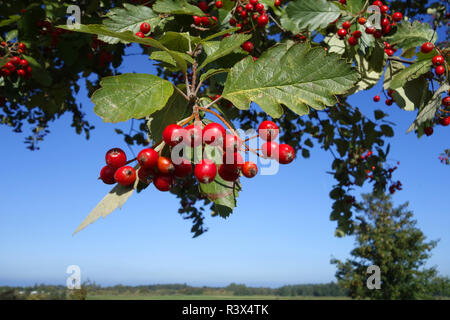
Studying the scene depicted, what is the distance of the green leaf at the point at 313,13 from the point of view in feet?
8.13

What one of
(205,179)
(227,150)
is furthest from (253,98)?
(205,179)

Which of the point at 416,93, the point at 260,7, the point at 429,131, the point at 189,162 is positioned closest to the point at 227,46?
the point at 189,162

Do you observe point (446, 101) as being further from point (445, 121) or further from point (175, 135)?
point (175, 135)

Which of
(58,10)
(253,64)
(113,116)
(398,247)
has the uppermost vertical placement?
(58,10)

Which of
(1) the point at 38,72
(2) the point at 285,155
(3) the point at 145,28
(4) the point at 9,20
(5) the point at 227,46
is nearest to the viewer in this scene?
(2) the point at 285,155

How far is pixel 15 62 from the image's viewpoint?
3.22 metres

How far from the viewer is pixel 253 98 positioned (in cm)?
122

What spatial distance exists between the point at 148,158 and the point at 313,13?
2079 mm

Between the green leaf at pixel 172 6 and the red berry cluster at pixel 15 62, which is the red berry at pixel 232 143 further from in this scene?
the red berry cluster at pixel 15 62

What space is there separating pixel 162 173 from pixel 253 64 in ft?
1.88

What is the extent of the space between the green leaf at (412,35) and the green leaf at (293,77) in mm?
1580

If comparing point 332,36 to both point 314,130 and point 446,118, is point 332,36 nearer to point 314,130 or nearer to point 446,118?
point 446,118

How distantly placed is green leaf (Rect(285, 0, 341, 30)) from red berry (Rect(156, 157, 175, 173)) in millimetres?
1903

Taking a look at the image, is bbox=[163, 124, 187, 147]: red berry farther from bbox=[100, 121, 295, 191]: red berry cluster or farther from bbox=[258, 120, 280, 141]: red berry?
bbox=[258, 120, 280, 141]: red berry
